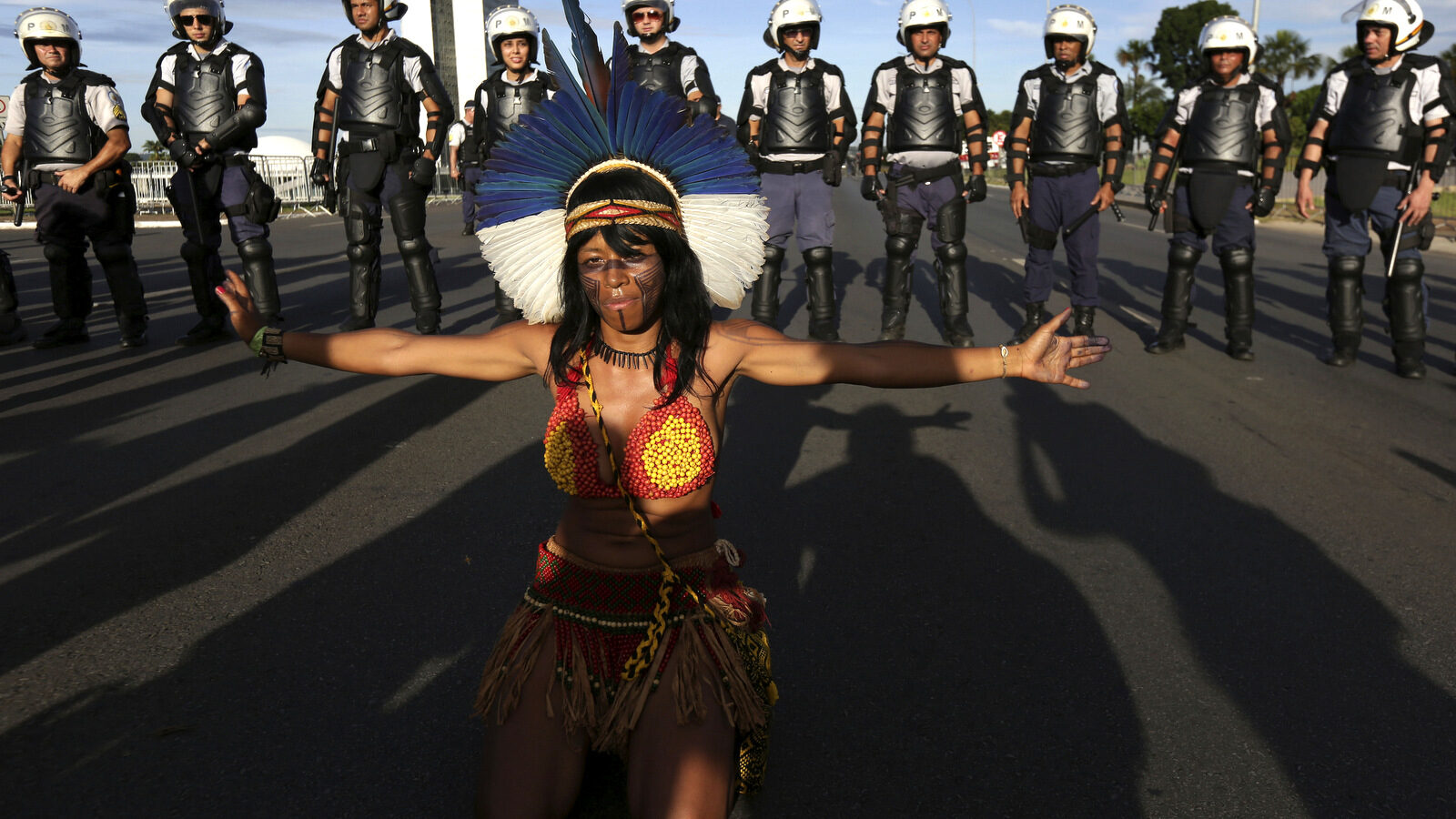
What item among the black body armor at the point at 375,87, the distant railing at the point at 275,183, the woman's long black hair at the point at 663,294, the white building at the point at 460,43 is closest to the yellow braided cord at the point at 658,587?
the woman's long black hair at the point at 663,294

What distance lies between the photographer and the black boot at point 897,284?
876 centimetres

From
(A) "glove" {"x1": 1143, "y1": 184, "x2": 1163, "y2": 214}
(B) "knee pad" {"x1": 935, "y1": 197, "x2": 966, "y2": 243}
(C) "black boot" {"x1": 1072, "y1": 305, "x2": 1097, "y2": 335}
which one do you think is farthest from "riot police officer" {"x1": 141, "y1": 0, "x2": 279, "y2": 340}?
(A) "glove" {"x1": 1143, "y1": 184, "x2": 1163, "y2": 214}

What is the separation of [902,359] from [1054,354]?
14.1 inches

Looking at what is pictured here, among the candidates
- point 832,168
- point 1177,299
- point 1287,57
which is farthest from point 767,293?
point 1287,57

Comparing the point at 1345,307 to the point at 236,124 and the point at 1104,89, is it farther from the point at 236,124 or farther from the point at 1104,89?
the point at 236,124

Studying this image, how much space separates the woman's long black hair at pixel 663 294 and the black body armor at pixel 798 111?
20.0 ft

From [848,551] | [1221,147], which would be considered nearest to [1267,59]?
[1221,147]

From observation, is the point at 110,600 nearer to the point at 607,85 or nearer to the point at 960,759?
the point at 607,85

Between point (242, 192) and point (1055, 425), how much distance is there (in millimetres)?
6071

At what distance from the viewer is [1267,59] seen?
6906cm

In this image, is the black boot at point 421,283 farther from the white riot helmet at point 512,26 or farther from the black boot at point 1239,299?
the black boot at point 1239,299

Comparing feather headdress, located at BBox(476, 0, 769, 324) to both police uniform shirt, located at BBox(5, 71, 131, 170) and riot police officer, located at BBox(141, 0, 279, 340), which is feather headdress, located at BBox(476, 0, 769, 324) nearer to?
riot police officer, located at BBox(141, 0, 279, 340)

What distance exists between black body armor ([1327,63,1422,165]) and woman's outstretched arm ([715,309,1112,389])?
5.69 metres

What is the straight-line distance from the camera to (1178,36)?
77688 mm
